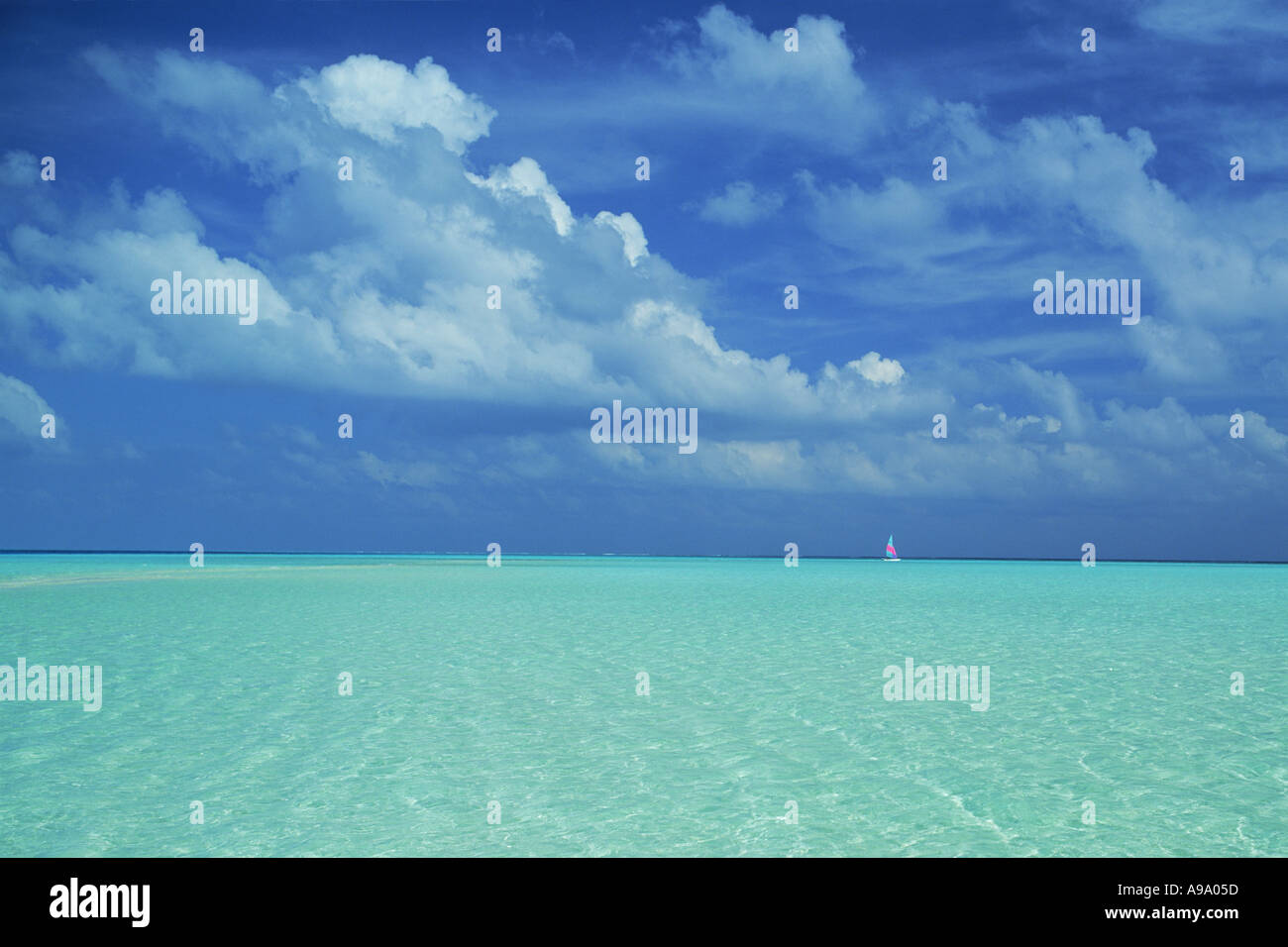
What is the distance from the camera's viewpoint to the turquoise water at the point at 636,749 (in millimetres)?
8320

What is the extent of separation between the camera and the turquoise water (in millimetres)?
8320

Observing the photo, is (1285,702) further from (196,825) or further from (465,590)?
(465,590)

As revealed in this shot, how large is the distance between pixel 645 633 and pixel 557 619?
602 cm

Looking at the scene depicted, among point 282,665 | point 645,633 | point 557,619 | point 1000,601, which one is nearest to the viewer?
point 282,665

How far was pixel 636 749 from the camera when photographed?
11.5 m
